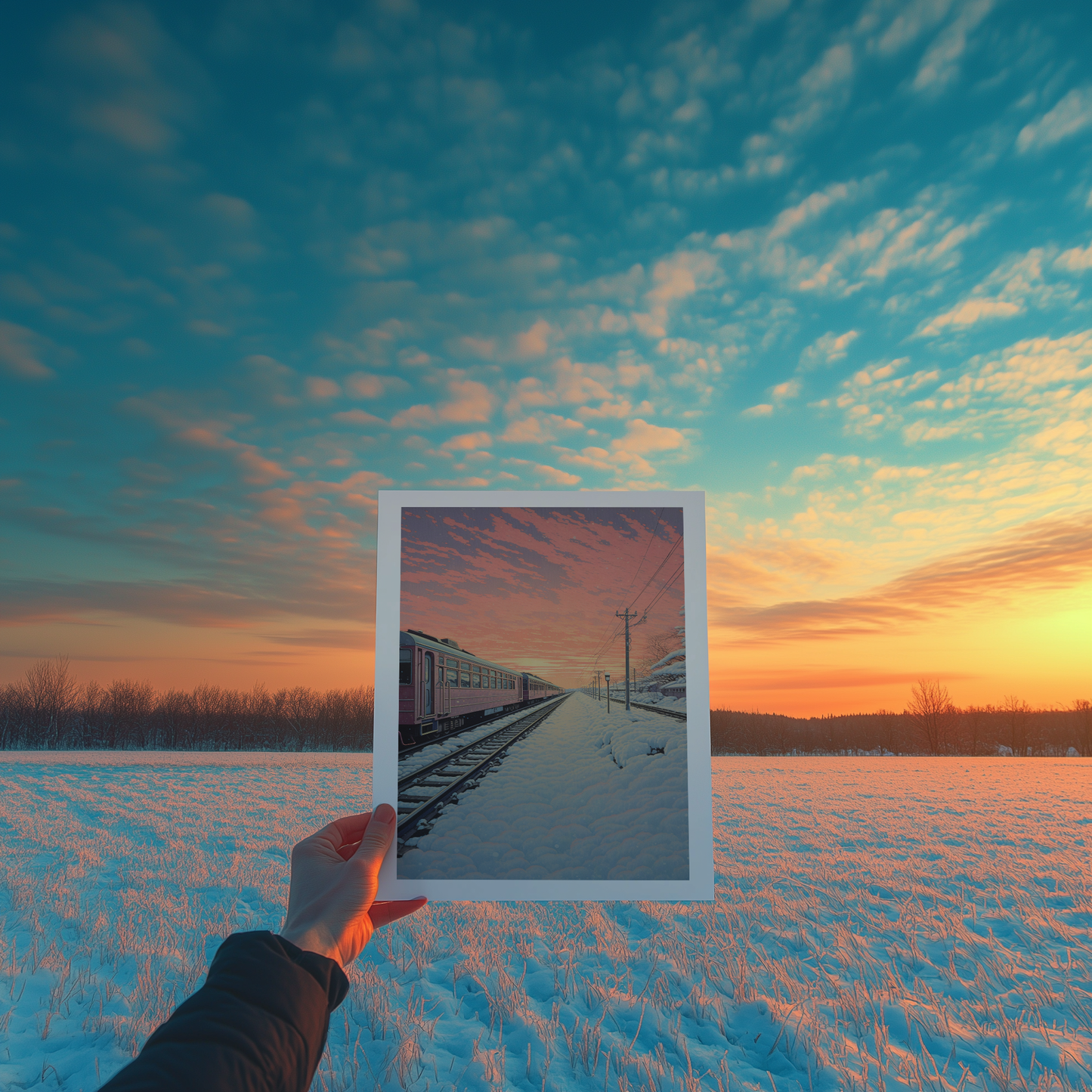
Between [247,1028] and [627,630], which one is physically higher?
[627,630]

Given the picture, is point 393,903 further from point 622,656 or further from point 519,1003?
point 622,656

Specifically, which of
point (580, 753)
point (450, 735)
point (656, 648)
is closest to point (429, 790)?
point (580, 753)

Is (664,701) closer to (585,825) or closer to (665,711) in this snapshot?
(665,711)

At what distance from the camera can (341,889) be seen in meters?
2.54

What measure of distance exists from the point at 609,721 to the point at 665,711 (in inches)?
44.0

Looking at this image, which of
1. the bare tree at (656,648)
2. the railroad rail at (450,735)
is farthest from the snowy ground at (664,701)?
the railroad rail at (450,735)

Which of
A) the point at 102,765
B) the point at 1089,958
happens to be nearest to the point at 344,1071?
the point at 1089,958

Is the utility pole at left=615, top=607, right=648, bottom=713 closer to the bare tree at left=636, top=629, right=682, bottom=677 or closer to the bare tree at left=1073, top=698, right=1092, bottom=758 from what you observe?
the bare tree at left=636, top=629, right=682, bottom=677

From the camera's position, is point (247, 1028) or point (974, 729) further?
point (974, 729)

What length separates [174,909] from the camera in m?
5.55

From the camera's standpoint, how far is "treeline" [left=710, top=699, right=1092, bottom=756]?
61.8 m

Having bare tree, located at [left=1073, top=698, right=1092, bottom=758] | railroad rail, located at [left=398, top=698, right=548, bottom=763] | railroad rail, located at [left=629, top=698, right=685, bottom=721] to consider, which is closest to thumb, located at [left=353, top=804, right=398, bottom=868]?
railroad rail, located at [left=629, top=698, right=685, bottom=721]

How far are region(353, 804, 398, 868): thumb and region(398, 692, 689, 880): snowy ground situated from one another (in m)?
0.28

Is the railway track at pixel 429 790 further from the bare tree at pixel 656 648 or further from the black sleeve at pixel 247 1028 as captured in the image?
the bare tree at pixel 656 648
